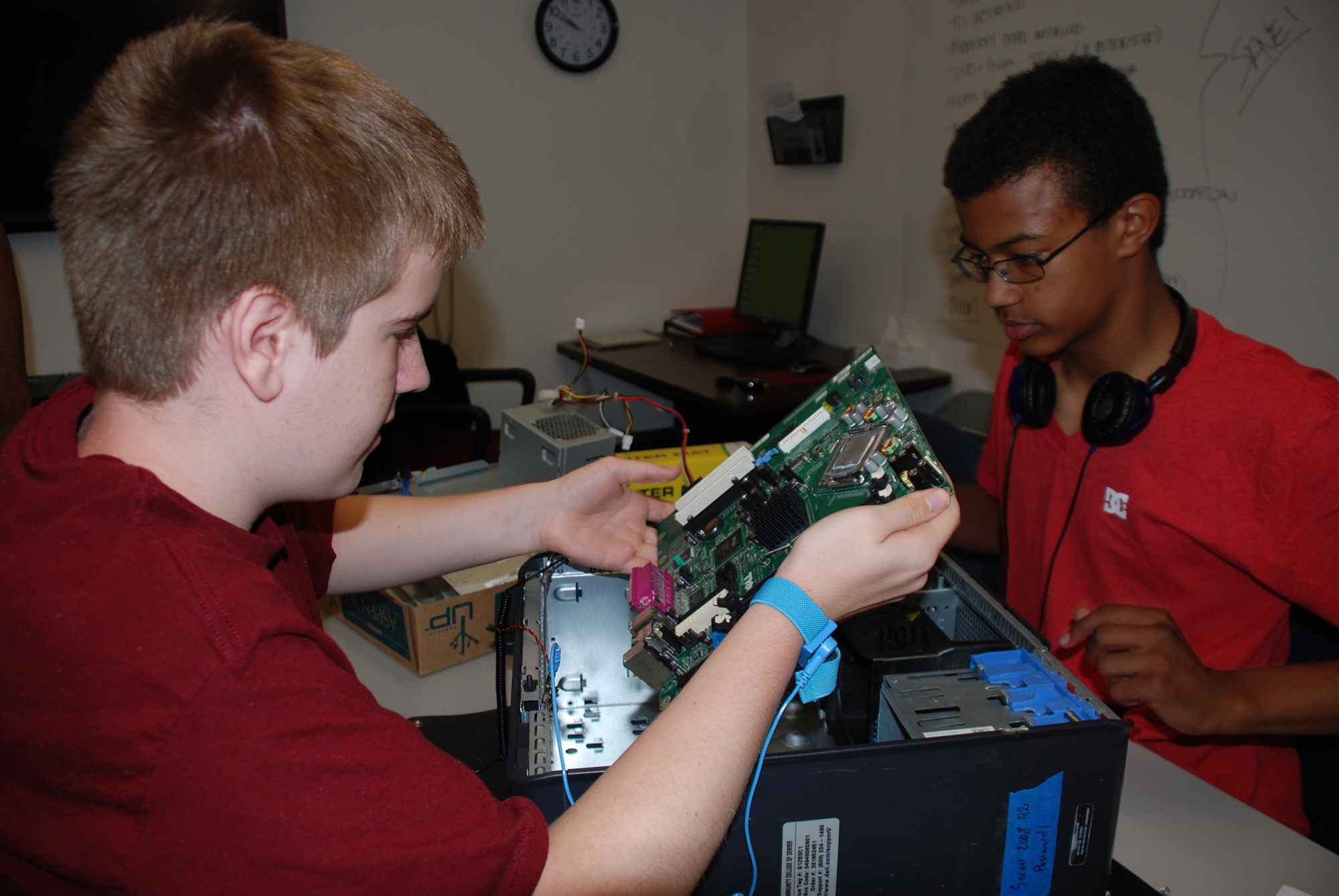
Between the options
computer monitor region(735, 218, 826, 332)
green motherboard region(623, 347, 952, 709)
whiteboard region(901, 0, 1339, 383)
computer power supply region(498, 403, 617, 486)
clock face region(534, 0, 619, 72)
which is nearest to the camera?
green motherboard region(623, 347, 952, 709)

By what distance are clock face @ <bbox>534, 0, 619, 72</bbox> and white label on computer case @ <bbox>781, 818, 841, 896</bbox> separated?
3476 mm

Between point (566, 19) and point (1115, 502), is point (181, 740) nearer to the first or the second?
point (1115, 502)

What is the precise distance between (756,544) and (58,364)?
3105 mm

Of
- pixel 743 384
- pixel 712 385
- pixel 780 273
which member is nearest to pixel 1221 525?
pixel 743 384

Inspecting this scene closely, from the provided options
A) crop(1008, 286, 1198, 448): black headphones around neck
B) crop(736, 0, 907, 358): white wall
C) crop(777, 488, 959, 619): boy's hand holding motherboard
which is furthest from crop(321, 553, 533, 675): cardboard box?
crop(736, 0, 907, 358): white wall

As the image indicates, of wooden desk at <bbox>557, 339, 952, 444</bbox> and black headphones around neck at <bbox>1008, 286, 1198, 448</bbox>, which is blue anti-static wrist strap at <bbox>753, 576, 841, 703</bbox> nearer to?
black headphones around neck at <bbox>1008, 286, 1198, 448</bbox>

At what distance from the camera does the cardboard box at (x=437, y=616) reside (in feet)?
4.40

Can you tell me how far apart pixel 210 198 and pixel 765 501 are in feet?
1.97

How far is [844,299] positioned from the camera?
3.43 m

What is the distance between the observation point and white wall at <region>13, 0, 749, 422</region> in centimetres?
329

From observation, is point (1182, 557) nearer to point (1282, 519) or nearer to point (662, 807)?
point (1282, 519)

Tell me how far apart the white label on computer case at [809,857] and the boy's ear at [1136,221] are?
3.39 feet

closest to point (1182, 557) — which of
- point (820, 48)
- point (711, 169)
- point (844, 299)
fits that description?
point (844, 299)

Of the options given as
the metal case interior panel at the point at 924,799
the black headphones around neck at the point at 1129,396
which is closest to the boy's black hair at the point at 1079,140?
the black headphones around neck at the point at 1129,396
